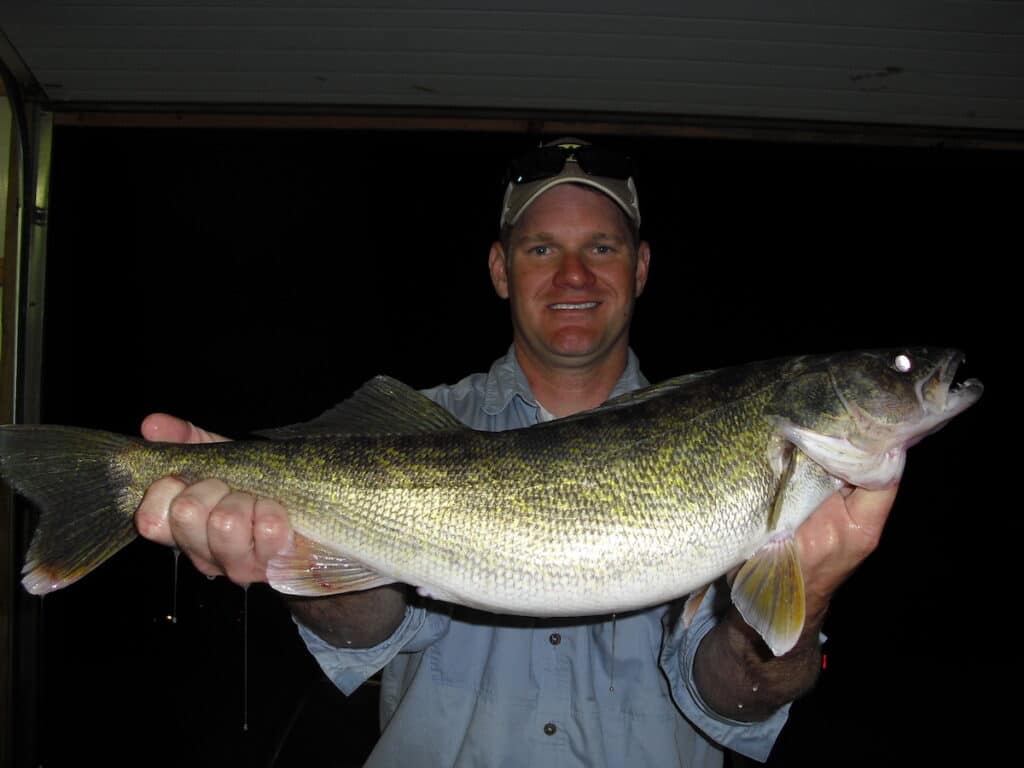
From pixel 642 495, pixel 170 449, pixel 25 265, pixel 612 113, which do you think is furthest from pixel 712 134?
pixel 25 265

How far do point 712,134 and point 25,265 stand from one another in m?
3.80

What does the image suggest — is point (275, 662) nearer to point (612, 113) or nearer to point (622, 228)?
point (622, 228)

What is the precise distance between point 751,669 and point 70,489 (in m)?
2.16

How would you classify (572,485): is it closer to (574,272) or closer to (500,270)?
(574,272)

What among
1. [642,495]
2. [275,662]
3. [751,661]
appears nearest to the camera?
[642,495]

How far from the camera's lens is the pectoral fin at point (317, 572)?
5.66 feet

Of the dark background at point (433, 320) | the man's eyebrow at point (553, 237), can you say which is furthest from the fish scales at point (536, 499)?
the dark background at point (433, 320)

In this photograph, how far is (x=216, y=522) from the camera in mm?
1712

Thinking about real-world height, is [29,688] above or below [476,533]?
below

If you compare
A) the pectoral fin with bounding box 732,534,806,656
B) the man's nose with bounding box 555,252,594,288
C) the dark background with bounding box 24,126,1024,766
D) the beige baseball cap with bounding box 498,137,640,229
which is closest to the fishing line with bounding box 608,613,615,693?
the pectoral fin with bounding box 732,534,806,656

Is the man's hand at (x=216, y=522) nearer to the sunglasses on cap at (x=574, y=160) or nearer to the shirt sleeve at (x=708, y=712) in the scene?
the shirt sleeve at (x=708, y=712)

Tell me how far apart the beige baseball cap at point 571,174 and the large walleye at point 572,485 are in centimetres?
135

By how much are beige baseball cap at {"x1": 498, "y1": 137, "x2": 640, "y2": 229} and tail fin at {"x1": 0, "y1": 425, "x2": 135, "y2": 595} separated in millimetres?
1937

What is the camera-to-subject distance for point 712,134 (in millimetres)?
3654
